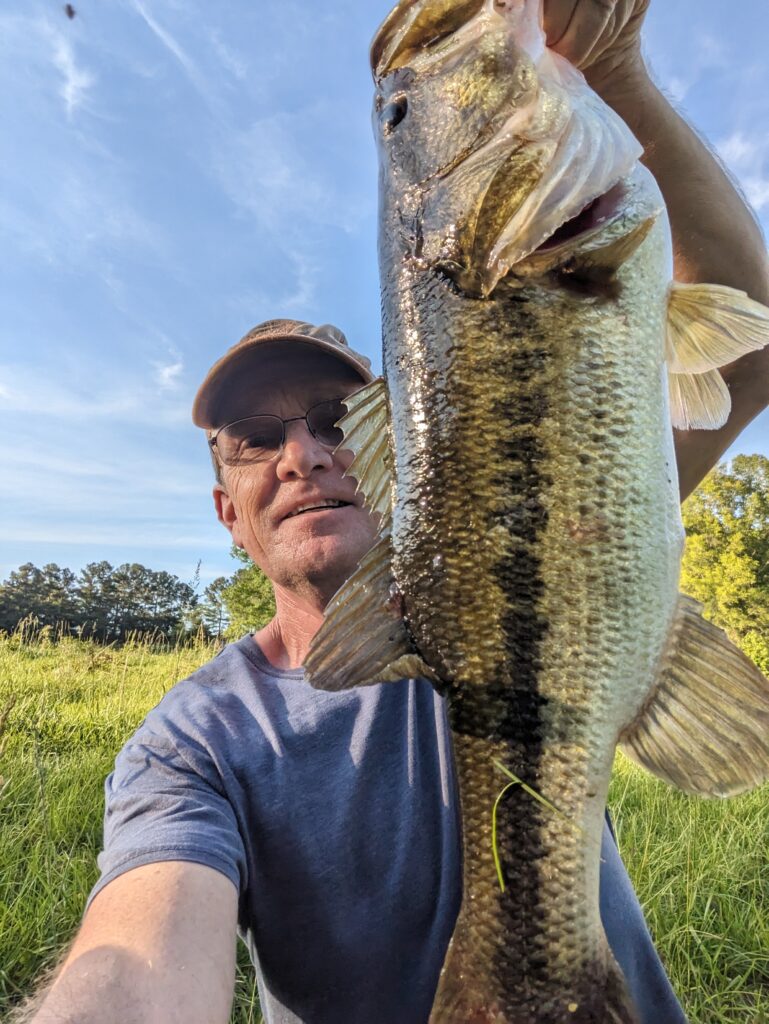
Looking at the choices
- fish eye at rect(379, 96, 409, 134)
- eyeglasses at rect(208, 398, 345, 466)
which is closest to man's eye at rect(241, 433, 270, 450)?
eyeglasses at rect(208, 398, 345, 466)

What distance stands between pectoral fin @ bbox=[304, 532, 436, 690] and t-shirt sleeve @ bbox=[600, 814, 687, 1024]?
40.9 inches

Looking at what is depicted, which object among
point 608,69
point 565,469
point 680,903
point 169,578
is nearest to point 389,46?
point 608,69

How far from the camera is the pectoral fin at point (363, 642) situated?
1.43 meters

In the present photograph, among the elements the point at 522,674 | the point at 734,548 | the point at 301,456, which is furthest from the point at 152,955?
the point at 734,548

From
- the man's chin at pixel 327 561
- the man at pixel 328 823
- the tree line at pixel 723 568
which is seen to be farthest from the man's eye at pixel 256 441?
the tree line at pixel 723 568

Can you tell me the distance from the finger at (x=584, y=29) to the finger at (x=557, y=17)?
0.01m

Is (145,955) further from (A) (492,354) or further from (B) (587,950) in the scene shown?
(A) (492,354)

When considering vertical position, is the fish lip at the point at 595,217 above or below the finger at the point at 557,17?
below

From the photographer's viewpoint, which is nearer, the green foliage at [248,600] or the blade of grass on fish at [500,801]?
the blade of grass on fish at [500,801]

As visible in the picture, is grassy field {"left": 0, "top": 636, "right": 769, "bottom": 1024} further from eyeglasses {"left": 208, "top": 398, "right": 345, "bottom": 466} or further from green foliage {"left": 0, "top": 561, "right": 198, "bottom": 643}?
green foliage {"left": 0, "top": 561, "right": 198, "bottom": 643}

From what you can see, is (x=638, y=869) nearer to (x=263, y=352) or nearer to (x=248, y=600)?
(x=263, y=352)

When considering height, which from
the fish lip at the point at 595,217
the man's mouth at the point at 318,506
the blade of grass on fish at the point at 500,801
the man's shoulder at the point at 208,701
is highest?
the fish lip at the point at 595,217

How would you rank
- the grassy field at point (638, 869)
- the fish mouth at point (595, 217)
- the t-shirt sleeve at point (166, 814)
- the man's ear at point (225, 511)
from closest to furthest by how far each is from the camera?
1. the fish mouth at point (595, 217)
2. the t-shirt sleeve at point (166, 814)
3. the man's ear at point (225, 511)
4. the grassy field at point (638, 869)

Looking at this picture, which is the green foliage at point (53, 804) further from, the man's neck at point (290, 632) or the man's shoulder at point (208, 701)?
the man's neck at point (290, 632)
